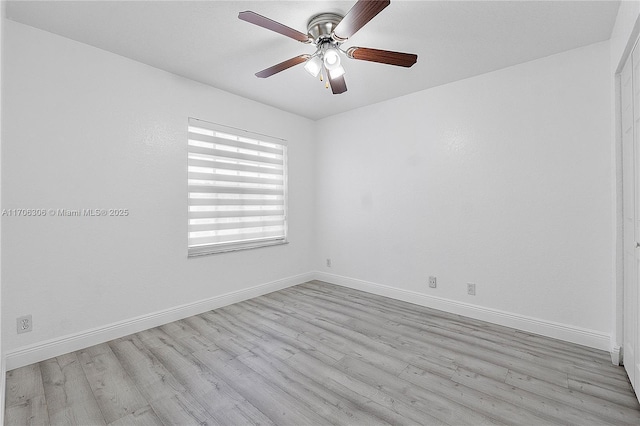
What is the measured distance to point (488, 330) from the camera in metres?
2.88

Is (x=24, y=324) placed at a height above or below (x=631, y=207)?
below

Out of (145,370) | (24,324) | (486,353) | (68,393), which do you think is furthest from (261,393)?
(24,324)

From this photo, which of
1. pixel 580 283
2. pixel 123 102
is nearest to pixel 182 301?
pixel 123 102

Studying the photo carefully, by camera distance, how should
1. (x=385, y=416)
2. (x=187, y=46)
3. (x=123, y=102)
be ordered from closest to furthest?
(x=385, y=416), (x=187, y=46), (x=123, y=102)

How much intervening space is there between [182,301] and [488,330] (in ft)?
10.5

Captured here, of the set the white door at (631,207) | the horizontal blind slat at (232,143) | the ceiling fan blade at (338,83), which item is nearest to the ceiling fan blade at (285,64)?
the ceiling fan blade at (338,83)

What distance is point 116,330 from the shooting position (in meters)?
2.73

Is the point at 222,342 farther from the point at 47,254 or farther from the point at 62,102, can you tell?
the point at 62,102

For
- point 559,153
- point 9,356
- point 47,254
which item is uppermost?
point 559,153

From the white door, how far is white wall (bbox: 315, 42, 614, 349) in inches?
12.5

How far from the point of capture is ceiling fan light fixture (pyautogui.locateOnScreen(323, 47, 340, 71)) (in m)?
2.21

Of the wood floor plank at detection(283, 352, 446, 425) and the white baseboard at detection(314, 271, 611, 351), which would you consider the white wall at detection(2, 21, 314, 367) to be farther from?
the white baseboard at detection(314, 271, 611, 351)

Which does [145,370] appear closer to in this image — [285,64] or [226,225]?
[226,225]

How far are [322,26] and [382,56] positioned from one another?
1.64 feet
